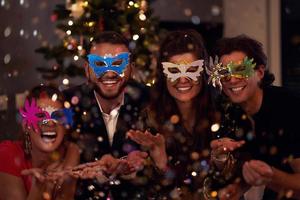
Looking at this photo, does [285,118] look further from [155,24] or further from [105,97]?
[155,24]

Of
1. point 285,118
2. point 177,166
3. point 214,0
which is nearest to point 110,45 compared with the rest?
point 177,166

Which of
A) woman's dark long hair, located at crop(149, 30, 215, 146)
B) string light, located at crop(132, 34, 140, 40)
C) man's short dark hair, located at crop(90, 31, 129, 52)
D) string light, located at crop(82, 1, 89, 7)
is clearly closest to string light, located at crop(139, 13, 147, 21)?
string light, located at crop(132, 34, 140, 40)

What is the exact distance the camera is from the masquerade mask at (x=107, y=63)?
233 centimetres

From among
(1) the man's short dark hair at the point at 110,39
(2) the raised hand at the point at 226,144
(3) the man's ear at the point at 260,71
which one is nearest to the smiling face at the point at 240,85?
(3) the man's ear at the point at 260,71

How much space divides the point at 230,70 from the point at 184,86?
0.64 feet

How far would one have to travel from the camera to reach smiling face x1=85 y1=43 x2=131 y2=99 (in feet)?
7.59

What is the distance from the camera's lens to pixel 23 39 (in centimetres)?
456

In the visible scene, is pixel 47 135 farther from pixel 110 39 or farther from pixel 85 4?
pixel 85 4

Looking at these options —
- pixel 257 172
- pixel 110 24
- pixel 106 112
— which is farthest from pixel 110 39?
pixel 110 24

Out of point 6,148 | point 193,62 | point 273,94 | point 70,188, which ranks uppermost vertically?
point 193,62

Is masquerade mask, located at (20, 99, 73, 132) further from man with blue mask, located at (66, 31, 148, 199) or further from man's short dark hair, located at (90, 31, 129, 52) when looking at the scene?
man's short dark hair, located at (90, 31, 129, 52)

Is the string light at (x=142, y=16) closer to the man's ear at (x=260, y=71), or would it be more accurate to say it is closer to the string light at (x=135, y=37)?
the string light at (x=135, y=37)

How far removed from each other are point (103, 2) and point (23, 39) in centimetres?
124

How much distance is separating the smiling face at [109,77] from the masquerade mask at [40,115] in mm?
193
